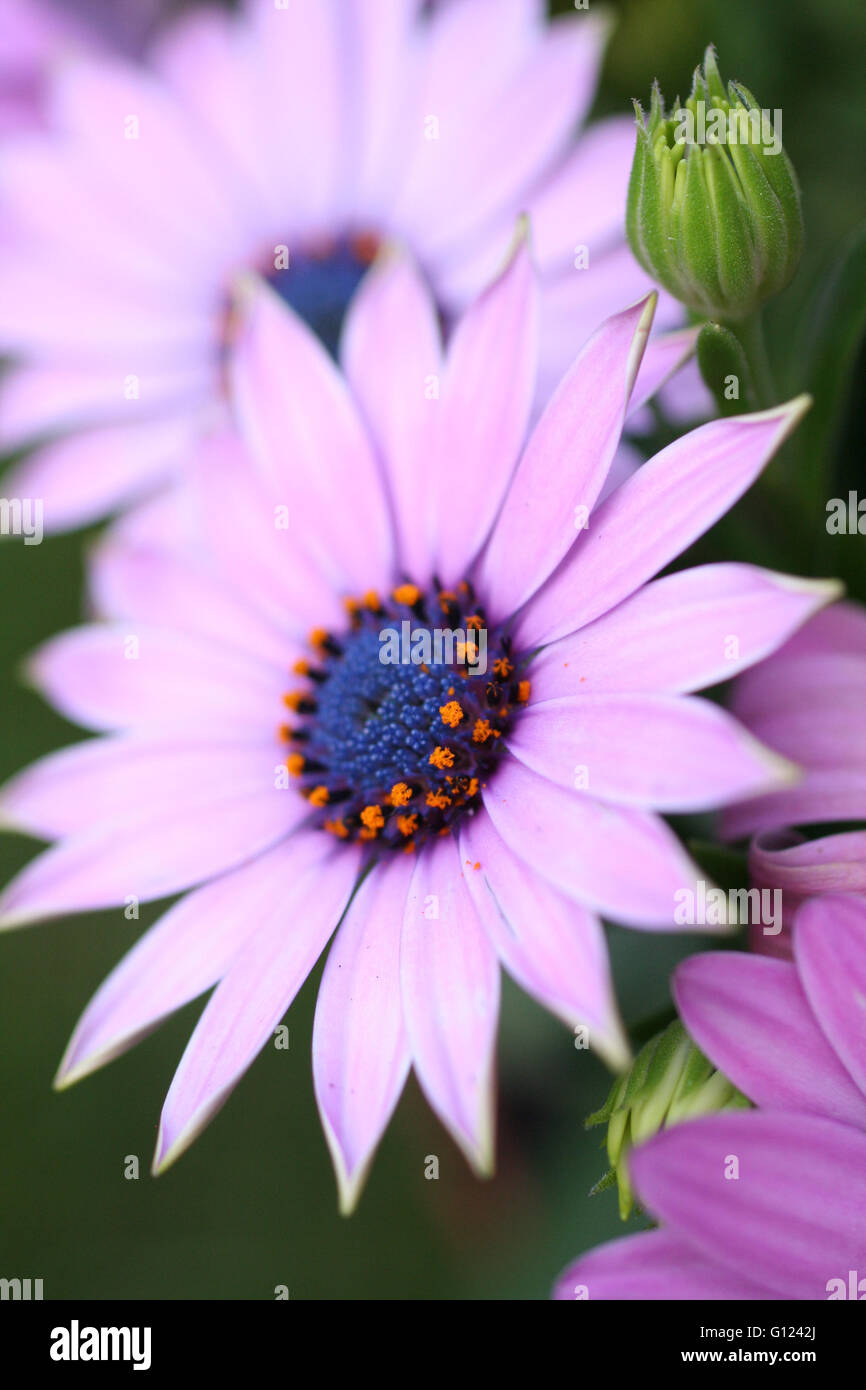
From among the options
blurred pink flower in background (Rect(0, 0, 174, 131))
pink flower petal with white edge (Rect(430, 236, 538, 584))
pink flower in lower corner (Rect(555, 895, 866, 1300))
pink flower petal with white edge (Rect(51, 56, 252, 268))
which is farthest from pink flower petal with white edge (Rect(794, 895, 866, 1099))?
blurred pink flower in background (Rect(0, 0, 174, 131))

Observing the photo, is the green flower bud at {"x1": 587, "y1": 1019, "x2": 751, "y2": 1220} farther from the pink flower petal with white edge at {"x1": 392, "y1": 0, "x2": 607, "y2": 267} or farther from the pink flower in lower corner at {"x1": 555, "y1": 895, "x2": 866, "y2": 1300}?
the pink flower petal with white edge at {"x1": 392, "y1": 0, "x2": 607, "y2": 267}

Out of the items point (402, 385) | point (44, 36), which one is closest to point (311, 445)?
point (402, 385)

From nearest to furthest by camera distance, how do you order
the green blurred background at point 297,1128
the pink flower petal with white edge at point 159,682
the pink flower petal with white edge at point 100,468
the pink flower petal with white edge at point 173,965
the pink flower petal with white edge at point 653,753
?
the pink flower petal with white edge at point 653,753, the pink flower petal with white edge at point 173,965, the pink flower petal with white edge at point 159,682, the green blurred background at point 297,1128, the pink flower petal with white edge at point 100,468

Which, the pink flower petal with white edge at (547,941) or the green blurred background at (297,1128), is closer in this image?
the pink flower petal with white edge at (547,941)

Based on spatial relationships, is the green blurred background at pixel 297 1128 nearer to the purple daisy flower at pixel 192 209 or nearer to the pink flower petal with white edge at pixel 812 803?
the purple daisy flower at pixel 192 209

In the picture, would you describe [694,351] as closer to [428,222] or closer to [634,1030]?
[634,1030]

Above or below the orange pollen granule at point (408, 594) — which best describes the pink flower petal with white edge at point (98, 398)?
above

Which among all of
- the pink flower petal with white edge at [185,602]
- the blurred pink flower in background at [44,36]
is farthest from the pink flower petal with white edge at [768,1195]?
the blurred pink flower in background at [44,36]
